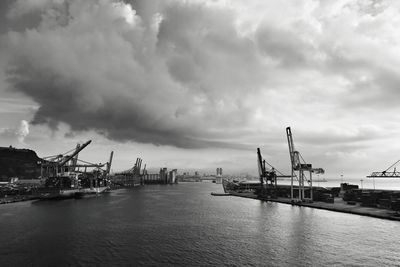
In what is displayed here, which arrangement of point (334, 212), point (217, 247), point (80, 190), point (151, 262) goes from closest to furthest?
1. point (151, 262)
2. point (217, 247)
3. point (334, 212)
4. point (80, 190)

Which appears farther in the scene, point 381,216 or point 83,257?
point 381,216

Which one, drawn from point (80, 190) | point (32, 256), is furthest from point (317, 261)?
point (80, 190)

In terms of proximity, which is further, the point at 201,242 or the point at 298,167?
the point at 298,167

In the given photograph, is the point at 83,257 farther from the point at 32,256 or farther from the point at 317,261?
the point at 317,261

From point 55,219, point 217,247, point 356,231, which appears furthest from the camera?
point 55,219

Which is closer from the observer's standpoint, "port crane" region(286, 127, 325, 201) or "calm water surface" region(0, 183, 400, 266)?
"calm water surface" region(0, 183, 400, 266)

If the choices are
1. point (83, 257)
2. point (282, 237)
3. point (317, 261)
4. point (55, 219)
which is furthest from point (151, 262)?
point (55, 219)

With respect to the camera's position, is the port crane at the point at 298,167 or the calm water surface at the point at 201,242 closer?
the calm water surface at the point at 201,242

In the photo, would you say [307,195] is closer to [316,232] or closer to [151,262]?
[316,232]

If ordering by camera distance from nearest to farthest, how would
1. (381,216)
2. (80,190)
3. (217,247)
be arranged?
(217,247) → (381,216) → (80,190)
